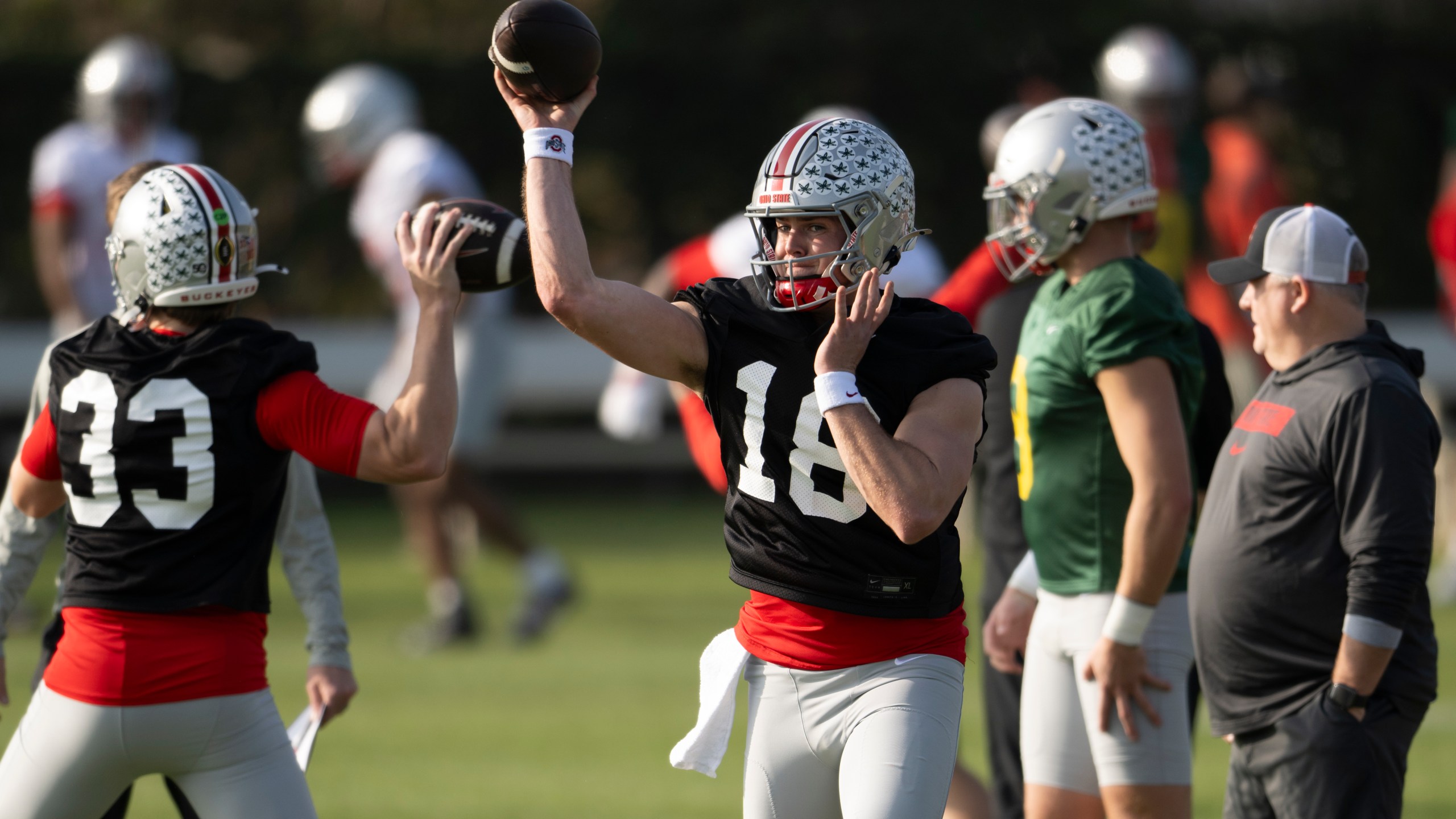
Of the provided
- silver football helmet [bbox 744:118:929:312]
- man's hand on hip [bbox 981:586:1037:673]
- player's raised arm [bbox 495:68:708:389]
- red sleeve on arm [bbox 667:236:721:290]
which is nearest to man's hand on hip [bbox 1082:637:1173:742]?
man's hand on hip [bbox 981:586:1037:673]

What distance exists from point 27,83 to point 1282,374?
13275 millimetres

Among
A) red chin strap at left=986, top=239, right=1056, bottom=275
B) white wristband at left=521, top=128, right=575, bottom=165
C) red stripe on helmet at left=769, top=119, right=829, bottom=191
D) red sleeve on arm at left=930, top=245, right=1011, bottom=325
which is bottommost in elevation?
red sleeve on arm at left=930, top=245, right=1011, bottom=325

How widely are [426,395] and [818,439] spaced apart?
31.9 inches

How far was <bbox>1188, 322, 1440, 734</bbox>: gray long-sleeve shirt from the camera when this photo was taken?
3.61 metres

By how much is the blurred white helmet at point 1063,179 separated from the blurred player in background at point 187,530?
1498 mm

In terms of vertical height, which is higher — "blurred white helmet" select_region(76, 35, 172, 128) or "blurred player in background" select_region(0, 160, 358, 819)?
"blurred white helmet" select_region(76, 35, 172, 128)

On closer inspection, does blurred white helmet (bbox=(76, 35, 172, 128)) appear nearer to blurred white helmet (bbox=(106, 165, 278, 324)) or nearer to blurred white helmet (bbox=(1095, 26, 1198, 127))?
blurred white helmet (bbox=(1095, 26, 1198, 127))

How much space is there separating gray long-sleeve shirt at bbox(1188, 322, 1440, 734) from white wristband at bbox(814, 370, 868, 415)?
1121 mm

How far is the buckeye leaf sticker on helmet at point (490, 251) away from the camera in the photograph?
370cm

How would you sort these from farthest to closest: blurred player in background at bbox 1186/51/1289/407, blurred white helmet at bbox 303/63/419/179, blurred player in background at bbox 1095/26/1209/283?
1. blurred white helmet at bbox 303/63/419/179
2. blurred player in background at bbox 1186/51/1289/407
3. blurred player in background at bbox 1095/26/1209/283

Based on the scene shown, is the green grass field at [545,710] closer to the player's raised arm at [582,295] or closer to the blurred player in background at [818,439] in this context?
the blurred player in background at [818,439]

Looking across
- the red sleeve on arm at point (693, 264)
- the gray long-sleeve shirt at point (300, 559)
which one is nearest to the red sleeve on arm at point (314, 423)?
the gray long-sleeve shirt at point (300, 559)

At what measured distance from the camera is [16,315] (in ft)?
49.1

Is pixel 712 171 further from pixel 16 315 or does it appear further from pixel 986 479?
pixel 986 479
